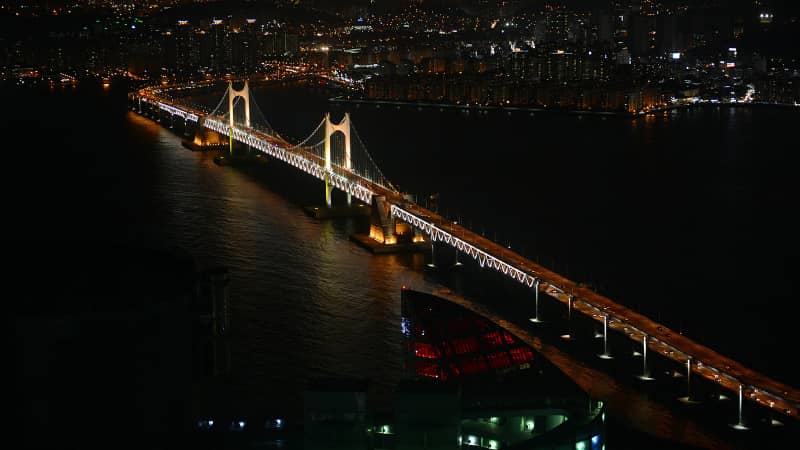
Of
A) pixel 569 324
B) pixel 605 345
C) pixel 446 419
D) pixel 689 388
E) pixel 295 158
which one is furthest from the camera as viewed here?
pixel 295 158

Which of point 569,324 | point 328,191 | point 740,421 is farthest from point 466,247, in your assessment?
point 740,421

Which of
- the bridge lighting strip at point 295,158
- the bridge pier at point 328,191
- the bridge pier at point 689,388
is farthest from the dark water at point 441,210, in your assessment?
the bridge pier at point 689,388

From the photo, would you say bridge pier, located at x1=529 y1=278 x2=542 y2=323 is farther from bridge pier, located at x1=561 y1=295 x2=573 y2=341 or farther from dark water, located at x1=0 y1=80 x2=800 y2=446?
dark water, located at x1=0 y1=80 x2=800 y2=446

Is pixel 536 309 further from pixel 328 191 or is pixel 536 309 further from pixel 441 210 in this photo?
pixel 328 191

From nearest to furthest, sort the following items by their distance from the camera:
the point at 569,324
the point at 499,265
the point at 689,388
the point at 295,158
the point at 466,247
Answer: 1. the point at 689,388
2. the point at 569,324
3. the point at 499,265
4. the point at 466,247
5. the point at 295,158

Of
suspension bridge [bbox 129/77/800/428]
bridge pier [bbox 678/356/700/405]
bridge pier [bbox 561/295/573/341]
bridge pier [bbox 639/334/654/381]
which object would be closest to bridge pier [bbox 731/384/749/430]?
suspension bridge [bbox 129/77/800/428]

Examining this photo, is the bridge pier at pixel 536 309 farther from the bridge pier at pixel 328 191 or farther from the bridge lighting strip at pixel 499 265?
the bridge pier at pixel 328 191

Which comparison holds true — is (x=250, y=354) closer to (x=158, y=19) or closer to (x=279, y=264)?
(x=279, y=264)
